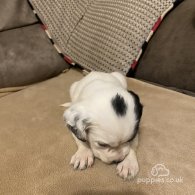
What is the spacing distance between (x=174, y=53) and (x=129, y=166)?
0.64 metres

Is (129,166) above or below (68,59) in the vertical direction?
above

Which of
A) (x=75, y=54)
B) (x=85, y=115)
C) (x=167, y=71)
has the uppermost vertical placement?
(x=85, y=115)

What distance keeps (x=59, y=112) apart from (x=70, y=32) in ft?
1.78

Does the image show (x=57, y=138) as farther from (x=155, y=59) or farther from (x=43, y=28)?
(x=43, y=28)

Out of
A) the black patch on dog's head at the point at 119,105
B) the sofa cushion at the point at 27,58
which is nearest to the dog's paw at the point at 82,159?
the black patch on dog's head at the point at 119,105

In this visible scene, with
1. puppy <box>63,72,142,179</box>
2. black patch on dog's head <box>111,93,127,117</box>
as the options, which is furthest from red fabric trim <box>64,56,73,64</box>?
black patch on dog's head <box>111,93,127,117</box>

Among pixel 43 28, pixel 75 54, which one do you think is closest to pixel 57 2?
pixel 43 28

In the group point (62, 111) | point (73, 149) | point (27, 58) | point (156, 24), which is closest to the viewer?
Answer: point (73, 149)

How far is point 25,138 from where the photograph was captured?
1284mm

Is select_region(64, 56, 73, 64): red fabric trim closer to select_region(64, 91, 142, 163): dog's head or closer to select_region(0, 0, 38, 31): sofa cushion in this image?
select_region(0, 0, 38, 31): sofa cushion

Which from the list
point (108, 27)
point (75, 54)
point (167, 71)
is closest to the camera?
point (167, 71)

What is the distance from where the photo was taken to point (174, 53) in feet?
5.11

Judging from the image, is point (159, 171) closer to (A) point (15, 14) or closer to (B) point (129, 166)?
(B) point (129, 166)

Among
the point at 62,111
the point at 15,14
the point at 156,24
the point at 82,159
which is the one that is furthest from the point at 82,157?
the point at 15,14
